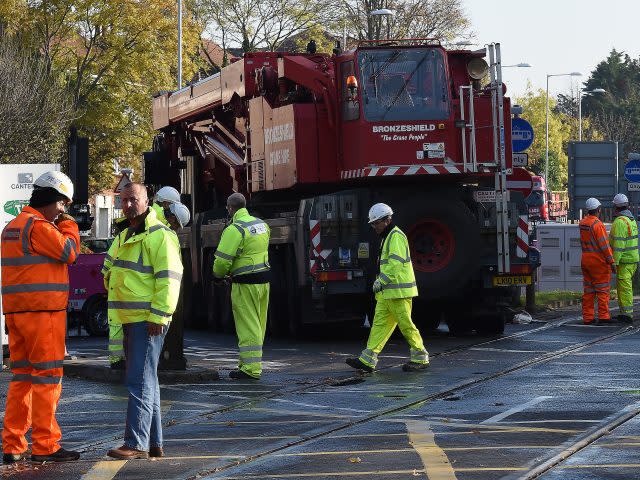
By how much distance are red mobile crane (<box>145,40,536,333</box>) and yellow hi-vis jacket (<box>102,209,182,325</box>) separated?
9067 millimetres

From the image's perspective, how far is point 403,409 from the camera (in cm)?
1231

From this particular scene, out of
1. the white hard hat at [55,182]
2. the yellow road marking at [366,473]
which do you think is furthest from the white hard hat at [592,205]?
the yellow road marking at [366,473]

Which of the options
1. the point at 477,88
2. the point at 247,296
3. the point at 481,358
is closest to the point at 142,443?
the point at 247,296

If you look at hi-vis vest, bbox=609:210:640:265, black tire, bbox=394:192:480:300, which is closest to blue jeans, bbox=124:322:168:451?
black tire, bbox=394:192:480:300

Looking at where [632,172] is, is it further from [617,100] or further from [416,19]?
[617,100]

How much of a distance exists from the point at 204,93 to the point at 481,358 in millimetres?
8688

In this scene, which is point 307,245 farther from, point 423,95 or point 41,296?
A: point 41,296

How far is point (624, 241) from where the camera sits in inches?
930

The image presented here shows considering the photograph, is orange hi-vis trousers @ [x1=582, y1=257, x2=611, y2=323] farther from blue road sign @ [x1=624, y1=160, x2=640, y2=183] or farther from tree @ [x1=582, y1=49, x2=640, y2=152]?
tree @ [x1=582, y1=49, x2=640, y2=152]

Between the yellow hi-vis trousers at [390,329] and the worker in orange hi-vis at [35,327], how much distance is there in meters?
5.93

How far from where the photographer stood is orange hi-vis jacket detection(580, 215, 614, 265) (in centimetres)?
2300

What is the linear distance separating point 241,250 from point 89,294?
336 inches

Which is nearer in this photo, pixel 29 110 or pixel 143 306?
A: pixel 143 306

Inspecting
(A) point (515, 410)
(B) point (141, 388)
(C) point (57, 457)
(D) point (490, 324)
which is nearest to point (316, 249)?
(D) point (490, 324)
